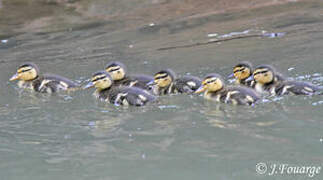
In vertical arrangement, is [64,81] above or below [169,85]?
above

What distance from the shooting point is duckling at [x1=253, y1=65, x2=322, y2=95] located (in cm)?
451

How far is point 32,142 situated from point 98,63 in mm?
2848

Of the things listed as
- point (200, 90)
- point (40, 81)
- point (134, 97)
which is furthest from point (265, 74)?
point (40, 81)

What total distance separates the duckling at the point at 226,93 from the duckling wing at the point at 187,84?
110 millimetres

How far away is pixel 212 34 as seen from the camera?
759 cm

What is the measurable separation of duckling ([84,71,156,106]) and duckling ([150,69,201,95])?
1.26 ft

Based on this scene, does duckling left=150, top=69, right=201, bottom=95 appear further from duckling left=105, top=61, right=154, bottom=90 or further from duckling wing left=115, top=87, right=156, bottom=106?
duckling wing left=115, top=87, right=156, bottom=106

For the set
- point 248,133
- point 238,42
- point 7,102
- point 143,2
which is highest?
point 143,2

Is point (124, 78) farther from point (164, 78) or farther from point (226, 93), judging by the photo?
point (226, 93)

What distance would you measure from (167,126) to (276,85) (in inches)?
48.8

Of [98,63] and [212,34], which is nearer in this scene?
[98,63]

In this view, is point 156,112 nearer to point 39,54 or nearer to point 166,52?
point 166,52

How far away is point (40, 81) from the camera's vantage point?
562cm

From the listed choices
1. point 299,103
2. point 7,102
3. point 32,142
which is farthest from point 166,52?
point 32,142
